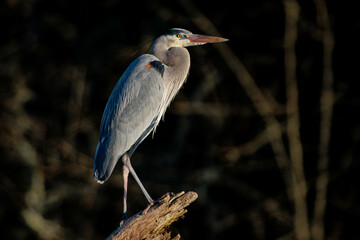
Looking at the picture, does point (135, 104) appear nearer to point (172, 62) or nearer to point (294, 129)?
point (172, 62)

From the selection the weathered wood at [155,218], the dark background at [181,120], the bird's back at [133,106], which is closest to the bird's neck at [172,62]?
the bird's back at [133,106]

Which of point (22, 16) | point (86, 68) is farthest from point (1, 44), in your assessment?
point (86, 68)

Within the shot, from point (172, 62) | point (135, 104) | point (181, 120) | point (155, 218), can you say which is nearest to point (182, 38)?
point (172, 62)

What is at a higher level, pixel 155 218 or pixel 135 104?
pixel 135 104

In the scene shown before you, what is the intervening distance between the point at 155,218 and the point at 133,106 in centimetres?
99

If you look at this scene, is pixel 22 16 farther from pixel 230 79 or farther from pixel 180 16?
pixel 230 79

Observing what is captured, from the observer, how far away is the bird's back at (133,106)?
12.5ft

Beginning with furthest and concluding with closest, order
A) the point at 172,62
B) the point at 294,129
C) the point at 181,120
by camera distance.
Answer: the point at 181,120 < the point at 294,129 < the point at 172,62

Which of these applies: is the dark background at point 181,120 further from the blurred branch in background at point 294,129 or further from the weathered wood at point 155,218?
the weathered wood at point 155,218

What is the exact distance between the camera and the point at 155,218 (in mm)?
3119

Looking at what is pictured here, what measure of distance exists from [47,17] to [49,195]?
7.72 feet

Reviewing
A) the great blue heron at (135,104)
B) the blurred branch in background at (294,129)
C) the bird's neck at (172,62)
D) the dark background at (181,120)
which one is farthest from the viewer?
the dark background at (181,120)

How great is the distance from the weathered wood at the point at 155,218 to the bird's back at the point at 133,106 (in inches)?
28.8

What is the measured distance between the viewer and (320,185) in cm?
638
